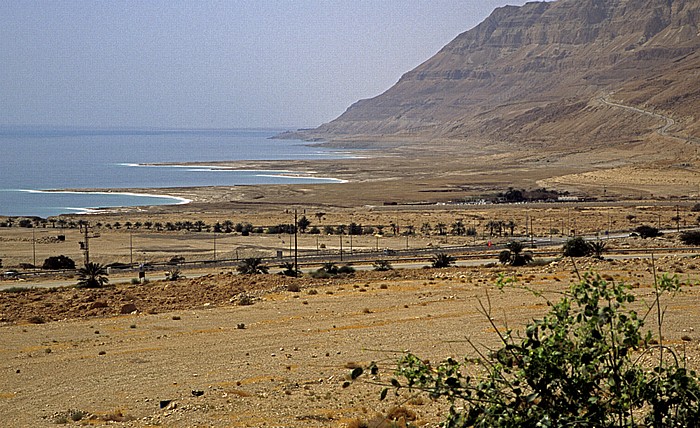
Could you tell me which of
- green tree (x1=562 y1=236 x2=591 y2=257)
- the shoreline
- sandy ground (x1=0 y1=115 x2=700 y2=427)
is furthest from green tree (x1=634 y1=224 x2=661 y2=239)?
the shoreline

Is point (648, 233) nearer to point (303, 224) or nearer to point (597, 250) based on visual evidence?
point (597, 250)

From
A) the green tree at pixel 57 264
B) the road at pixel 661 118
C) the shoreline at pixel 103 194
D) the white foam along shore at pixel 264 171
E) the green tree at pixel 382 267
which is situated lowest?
the green tree at pixel 57 264

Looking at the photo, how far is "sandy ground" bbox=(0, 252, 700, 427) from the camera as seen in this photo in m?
12.7

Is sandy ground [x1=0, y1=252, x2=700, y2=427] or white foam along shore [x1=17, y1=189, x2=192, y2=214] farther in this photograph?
white foam along shore [x1=17, y1=189, x2=192, y2=214]

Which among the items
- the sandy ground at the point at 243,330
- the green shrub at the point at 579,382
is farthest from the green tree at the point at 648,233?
the green shrub at the point at 579,382

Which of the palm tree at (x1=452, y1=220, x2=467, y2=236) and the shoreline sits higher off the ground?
the shoreline

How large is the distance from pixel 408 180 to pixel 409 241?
6760 cm

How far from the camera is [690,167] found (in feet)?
368

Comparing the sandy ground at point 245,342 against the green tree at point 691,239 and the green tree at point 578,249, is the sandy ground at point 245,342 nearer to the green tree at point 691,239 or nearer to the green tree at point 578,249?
the green tree at point 578,249

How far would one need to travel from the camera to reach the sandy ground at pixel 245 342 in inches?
499

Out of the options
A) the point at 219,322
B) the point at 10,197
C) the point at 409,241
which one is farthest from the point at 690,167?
the point at 219,322

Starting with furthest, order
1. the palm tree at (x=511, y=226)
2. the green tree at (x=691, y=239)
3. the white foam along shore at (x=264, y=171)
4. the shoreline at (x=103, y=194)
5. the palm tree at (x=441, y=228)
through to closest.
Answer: the white foam along shore at (x=264, y=171), the shoreline at (x=103, y=194), the palm tree at (x=441, y=228), the palm tree at (x=511, y=226), the green tree at (x=691, y=239)

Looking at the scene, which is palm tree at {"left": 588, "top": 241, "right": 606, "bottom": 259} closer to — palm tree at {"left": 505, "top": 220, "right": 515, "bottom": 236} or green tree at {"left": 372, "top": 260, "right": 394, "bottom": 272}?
green tree at {"left": 372, "top": 260, "right": 394, "bottom": 272}

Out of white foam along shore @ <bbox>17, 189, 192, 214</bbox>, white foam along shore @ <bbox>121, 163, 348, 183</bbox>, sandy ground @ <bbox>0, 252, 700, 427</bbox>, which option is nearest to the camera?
sandy ground @ <bbox>0, 252, 700, 427</bbox>
